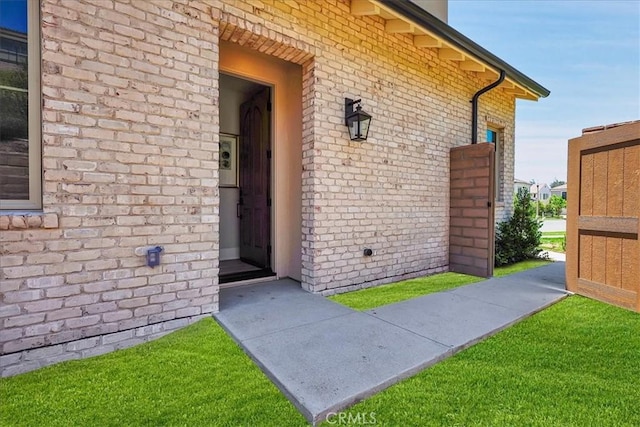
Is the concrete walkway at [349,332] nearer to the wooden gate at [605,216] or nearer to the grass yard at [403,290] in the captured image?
the grass yard at [403,290]

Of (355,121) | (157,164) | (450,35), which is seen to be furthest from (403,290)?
(450,35)

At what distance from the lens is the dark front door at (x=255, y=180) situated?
4336mm

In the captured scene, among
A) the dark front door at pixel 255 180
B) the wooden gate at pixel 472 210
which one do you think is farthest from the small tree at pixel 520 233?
the dark front door at pixel 255 180

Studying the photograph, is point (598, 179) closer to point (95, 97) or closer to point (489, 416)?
point (489, 416)

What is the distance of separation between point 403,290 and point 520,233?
3716 mm

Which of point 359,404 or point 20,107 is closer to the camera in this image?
point 359,404

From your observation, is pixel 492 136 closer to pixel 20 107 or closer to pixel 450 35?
pixel 450 35

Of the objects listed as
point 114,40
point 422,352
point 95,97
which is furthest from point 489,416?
point 114,40

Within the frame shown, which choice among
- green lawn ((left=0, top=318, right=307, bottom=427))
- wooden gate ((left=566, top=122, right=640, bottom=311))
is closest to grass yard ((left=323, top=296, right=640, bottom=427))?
green lawn ((left=0, top=318, right=307, bottom=427))

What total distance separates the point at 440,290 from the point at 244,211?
10.4 ft

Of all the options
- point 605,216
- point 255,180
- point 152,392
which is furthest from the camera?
point 255,180

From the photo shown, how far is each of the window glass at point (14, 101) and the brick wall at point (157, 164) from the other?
18 cm

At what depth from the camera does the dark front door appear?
4336 millimetres

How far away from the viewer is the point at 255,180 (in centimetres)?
464
